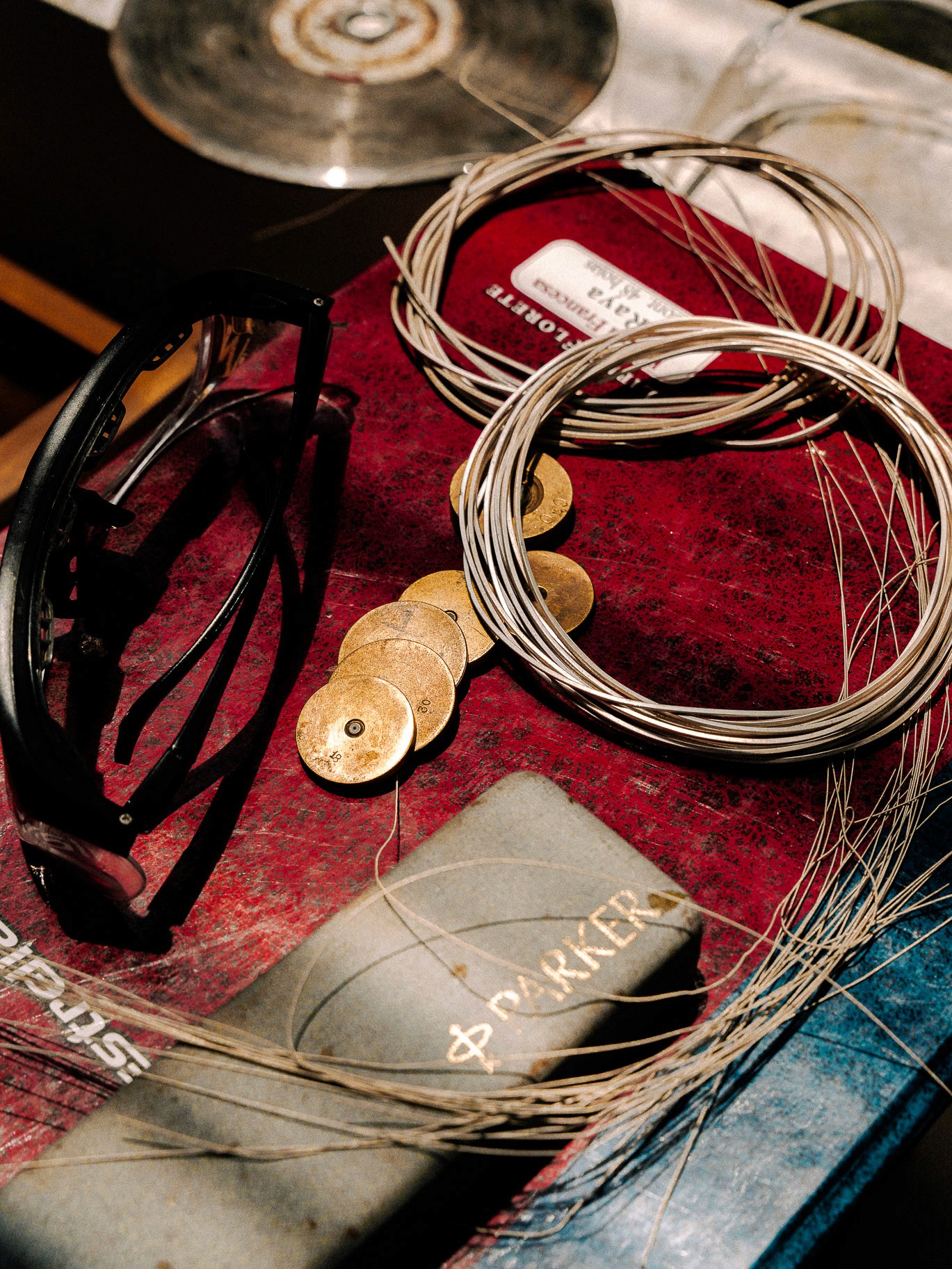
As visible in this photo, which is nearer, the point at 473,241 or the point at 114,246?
the point at 473,241

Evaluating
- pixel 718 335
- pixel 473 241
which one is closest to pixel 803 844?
pixel 718 335

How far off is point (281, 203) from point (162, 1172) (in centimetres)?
167

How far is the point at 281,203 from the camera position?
1859mm

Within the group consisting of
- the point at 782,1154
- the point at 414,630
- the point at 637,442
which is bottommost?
the point at 782,1154

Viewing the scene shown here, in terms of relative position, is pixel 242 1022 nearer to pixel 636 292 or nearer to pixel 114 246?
pixel 636 292

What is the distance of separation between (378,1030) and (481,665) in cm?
41

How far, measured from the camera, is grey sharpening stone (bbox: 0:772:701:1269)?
0.66 m

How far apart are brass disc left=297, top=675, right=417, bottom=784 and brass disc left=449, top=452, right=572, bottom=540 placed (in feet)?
0.83

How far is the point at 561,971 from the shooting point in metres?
0.76

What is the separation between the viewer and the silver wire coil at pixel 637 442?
0.95m

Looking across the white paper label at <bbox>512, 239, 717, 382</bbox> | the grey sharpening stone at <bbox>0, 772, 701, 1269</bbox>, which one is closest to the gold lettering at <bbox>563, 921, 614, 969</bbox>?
the grey sharpening stone at <bbox>0, 772, 701, 1269</bbox>

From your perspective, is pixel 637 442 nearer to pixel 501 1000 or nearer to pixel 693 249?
pixel 693 249

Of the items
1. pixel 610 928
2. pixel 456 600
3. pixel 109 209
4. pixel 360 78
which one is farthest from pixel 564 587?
pixel 109 209

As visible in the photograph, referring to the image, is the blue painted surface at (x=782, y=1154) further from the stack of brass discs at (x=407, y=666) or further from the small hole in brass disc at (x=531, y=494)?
the small hole in brass disc at (x=531, y=494)
